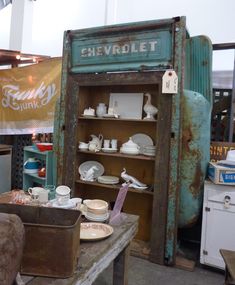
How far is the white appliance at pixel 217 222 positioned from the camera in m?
2.14

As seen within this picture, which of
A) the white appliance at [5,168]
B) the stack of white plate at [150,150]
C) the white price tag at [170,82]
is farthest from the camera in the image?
the white appliance at [5,168]

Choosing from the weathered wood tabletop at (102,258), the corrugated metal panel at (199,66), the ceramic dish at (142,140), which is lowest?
the weathered wood tabletop at (102,258)

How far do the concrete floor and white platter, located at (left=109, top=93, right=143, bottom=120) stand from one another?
53.0 inches

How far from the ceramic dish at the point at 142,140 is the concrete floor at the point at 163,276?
1055mm

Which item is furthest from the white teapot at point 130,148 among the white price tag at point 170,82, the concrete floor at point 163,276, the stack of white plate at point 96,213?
the stack of white plate at point 96,213

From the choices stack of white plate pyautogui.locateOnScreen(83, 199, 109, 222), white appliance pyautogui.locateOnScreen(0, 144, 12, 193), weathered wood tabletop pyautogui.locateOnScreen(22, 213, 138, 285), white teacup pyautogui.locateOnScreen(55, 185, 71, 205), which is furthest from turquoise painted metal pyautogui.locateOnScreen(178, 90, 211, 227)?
white appliance pyautogui.locateOnScreen(0, 144, 12, 193)

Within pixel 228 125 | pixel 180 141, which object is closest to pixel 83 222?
pixel 180 141

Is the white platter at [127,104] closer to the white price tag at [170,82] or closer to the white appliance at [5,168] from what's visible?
the white price tag at [170,82]

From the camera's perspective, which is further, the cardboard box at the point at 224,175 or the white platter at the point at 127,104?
the white platter at the point at 127,104

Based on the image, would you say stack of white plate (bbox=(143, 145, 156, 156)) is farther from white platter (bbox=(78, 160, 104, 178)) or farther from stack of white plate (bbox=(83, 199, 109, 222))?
stack of white plate (bbox=(83, 199, 109, 222))

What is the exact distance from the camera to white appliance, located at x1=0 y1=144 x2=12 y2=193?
389 cm

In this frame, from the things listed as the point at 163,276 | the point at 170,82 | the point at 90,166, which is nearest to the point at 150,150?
the point at 170,82

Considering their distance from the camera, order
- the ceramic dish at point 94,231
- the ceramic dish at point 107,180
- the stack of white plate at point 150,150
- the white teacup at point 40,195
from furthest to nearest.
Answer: the ceramic dish at point 107,180
the stack of white plate at point 150,150
the white teacup at point 40,195
the ceramic dish at point 94,231

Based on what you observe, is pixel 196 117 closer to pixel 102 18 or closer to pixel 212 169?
pixel 212 169
